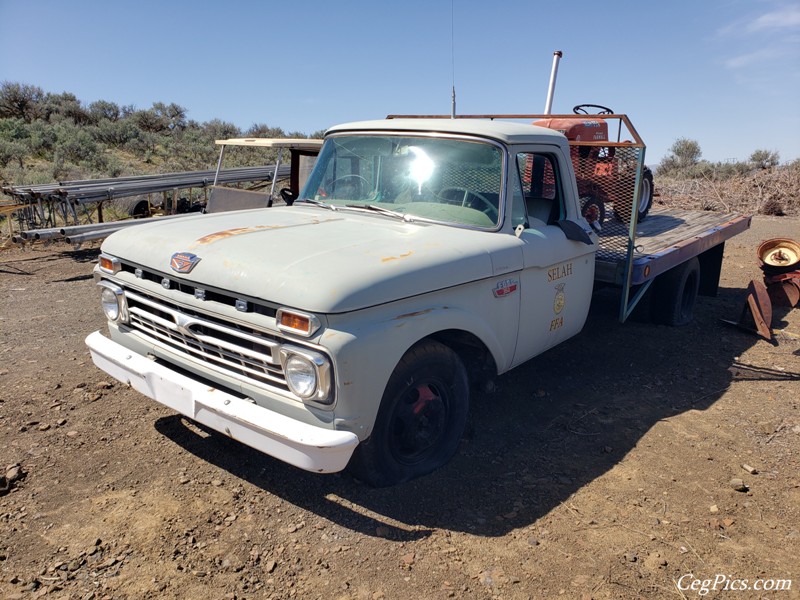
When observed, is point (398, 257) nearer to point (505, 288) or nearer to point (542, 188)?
point (505, 288)

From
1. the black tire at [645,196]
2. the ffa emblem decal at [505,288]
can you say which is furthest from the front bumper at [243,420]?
the black tire at [645,196]

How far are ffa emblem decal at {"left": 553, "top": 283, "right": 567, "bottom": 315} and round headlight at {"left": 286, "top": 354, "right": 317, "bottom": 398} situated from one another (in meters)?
2.02

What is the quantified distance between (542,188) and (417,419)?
1987 millimetres

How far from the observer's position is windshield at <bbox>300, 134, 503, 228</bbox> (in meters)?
3.84

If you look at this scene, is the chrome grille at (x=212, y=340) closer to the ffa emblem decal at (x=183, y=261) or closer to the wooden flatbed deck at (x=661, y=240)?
the ffa emblem decal at (x=183, y=261)

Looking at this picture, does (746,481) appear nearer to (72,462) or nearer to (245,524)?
(245,524)

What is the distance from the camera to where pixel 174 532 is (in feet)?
9.89

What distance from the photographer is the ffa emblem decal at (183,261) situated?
3088 mm

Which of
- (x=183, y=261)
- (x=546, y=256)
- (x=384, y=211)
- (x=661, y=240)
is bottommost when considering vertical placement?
(x=661, y=240)

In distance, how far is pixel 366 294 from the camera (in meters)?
2.75

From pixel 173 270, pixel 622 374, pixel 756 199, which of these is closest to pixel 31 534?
pixel 173 270

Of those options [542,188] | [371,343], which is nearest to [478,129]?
[542,188]

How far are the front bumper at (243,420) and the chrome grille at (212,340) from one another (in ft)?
0.44

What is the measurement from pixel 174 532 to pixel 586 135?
18.4 feet
